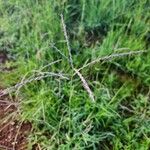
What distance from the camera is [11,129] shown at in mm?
2176

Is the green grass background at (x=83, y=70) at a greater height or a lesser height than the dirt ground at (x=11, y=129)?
greater

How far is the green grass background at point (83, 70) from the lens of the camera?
2.07 metres

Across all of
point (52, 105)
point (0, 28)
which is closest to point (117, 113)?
point (52, 105)

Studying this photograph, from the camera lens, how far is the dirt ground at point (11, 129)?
211 cm

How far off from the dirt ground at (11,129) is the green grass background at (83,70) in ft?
0.16

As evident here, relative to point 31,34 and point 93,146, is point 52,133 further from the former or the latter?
point 31,34

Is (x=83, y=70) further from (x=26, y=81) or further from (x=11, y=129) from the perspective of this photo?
(x=11, y=129)

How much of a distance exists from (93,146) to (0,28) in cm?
98

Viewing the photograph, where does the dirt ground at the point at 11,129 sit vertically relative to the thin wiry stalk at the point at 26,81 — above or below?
below

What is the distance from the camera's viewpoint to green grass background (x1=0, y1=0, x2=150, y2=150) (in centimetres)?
207

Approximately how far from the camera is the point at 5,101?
2230mm

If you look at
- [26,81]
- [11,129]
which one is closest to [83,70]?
[26,81]

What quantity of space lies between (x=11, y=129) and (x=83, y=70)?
1.70 feet

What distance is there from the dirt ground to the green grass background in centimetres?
5
